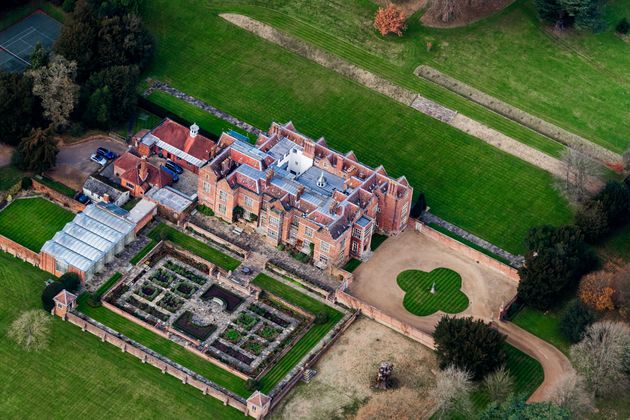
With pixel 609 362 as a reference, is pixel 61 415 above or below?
below

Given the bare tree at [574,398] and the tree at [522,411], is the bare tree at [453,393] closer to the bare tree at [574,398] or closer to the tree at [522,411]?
the tree at [522,411]

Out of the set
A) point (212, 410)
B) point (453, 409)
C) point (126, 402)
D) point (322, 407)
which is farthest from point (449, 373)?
point (126, 402)

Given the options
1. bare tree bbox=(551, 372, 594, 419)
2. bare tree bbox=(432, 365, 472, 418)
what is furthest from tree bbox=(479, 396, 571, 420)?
bare tree bbox=(551, 372, 594, 419)

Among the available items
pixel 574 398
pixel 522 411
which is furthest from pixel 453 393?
pixel 574 398

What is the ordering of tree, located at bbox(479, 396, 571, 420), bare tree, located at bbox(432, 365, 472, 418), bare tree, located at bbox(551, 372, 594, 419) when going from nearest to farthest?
tree, located at bbox(479, 396, 571, 420)
bare tree, located at bbox(551, 372, 594, 419)
bare tree, located at bbox(432, 365, 472, 418)

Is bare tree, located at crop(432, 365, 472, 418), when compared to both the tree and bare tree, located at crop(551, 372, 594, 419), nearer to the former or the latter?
the tree

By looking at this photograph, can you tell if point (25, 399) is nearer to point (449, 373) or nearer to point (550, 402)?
point (449, 373)

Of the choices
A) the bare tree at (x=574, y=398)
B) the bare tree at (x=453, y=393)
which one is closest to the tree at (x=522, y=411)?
the bare tree at (x=453, y=393)
